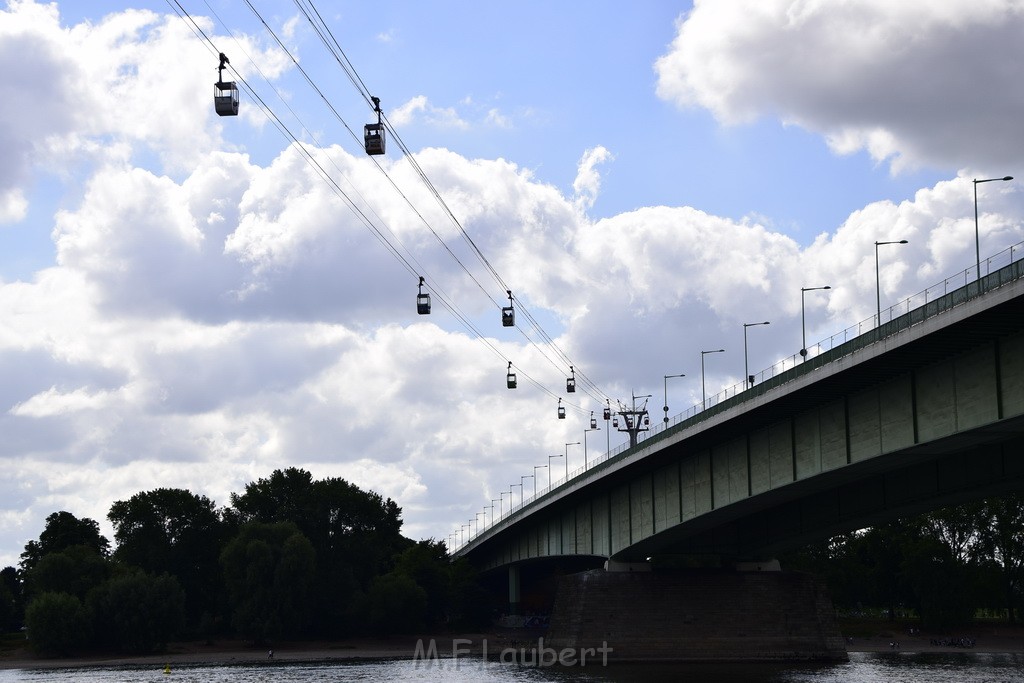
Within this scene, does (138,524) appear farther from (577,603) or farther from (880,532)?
(880,532)

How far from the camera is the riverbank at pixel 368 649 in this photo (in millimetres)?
101062

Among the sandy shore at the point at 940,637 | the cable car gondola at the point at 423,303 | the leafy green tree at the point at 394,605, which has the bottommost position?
the sandy shore at the point at 940,637

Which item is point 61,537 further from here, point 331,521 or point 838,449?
point 838,449

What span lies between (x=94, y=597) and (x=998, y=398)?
8203 centimetres

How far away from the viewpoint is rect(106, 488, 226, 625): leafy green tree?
394 feet

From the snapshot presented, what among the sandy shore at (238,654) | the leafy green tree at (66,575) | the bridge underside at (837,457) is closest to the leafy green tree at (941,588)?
the bridge underside at (837,457)

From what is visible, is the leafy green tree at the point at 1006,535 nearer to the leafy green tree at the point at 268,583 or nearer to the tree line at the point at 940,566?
the tree line at the point at 940,566

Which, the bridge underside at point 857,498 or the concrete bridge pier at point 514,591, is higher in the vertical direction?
the bridge underside at point 857,498

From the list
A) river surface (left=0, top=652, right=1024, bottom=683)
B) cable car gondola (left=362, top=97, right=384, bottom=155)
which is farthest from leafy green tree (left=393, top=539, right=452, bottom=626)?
cable car gondola (left=362, top=97, right=384, bottom=155)

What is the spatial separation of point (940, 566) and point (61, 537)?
315 feet

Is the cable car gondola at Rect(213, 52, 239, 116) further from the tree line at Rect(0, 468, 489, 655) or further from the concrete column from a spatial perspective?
the concrete column

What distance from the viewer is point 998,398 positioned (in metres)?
44.4

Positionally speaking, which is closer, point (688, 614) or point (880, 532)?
point (688, 614)

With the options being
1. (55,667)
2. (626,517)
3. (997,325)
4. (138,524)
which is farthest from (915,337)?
(138,524)
